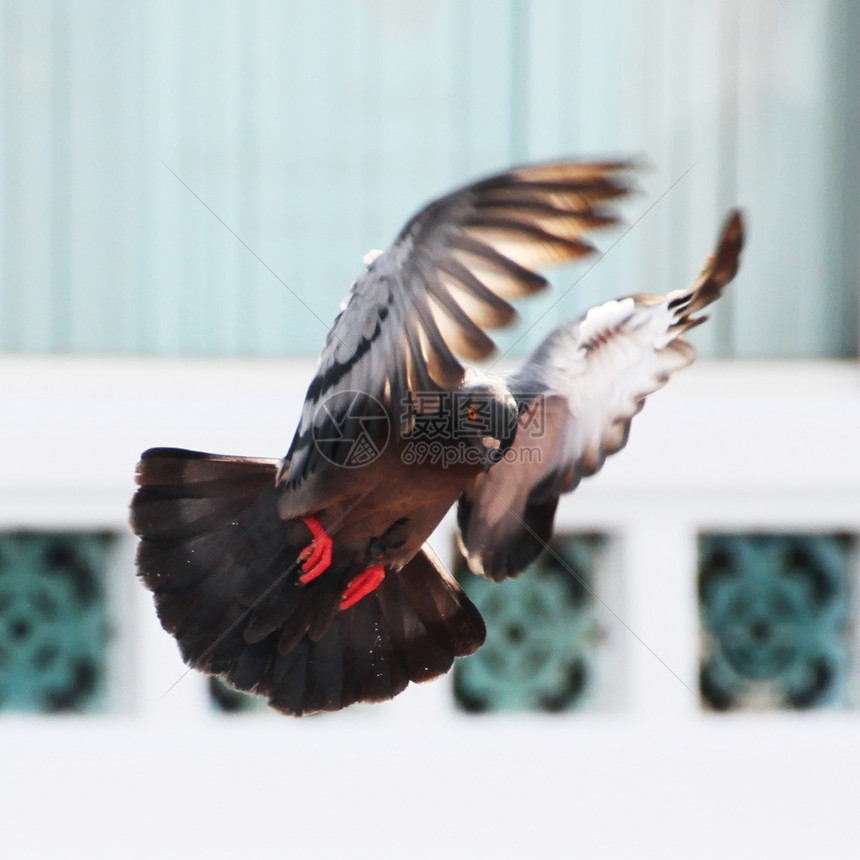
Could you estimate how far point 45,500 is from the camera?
4223mm

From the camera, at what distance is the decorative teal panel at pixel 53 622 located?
4.34 metres

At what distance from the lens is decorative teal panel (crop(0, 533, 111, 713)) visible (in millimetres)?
4340

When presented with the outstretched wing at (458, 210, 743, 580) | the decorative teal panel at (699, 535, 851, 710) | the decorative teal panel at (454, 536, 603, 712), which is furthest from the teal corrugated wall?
the outstretched wing at (458, 210, 743, 580)

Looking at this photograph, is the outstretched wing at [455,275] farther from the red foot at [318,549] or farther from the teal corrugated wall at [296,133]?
the teal corrugated wall at [296,133]

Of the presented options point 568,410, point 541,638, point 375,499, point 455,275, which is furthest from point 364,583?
point 541,638

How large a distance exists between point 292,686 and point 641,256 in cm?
253

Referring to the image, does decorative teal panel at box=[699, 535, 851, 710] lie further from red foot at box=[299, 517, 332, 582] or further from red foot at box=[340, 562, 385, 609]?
red foot at box=[299, 517, 332, 582]

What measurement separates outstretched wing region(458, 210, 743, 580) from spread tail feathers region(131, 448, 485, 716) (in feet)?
0.81

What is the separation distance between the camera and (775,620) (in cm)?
457

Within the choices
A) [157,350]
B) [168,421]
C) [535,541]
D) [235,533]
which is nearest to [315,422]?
[235,533]

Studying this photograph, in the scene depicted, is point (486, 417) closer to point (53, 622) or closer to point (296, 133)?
point (296, 133)

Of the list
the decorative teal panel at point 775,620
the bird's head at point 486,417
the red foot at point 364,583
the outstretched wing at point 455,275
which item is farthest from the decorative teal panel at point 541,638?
the outstretched wing at point 455,275

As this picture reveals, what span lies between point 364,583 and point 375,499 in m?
0.25

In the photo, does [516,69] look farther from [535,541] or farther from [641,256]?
[535,541]
